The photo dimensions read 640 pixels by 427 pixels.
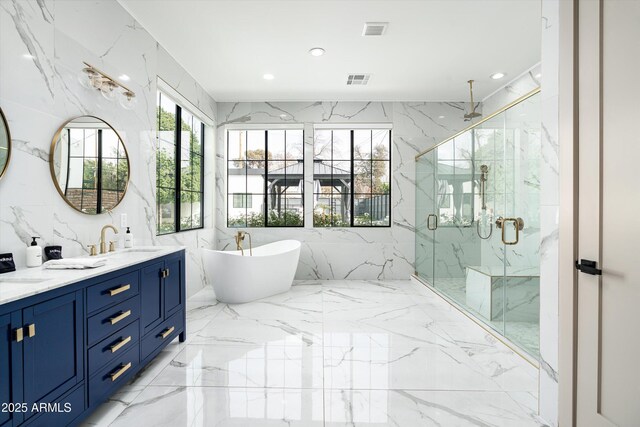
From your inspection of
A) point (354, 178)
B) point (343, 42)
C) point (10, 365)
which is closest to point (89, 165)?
point (10, 365)

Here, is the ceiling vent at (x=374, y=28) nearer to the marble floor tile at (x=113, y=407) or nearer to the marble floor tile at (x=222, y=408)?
the marble floor tile at (x=222, y=408)

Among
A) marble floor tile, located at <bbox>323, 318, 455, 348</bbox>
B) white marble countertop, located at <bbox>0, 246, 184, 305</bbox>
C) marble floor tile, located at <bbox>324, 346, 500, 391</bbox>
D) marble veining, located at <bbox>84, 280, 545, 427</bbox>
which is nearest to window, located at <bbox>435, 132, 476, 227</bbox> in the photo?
marble veining, located at <bbox>84, 280, 545, 427</bbox>

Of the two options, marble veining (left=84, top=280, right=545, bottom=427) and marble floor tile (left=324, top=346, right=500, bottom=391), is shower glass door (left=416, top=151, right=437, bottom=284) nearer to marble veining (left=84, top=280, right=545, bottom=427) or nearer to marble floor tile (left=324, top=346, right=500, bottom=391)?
marble veining (left=84, top=280, right=545, bottom=427)

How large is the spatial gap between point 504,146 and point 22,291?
11.3 feet

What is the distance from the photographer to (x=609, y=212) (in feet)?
4.70

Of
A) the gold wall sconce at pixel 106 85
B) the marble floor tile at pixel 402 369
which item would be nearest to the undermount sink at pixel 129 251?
the gold wall sconce at pixel 106 85

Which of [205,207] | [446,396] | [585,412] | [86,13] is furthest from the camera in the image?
[205,207]

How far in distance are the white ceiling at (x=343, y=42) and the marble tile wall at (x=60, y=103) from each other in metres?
0.44

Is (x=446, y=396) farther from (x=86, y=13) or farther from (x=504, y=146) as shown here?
(x=86, y=13)

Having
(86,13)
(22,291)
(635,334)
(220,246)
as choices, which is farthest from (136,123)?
(635,334)

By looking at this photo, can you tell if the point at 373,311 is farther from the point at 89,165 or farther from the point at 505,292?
the point at 89,165

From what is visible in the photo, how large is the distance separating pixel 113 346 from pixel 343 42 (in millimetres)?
3240

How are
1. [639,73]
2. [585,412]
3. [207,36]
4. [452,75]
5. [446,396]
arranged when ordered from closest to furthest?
[639,73] → [585,412] → [446,396] → [207,36] → [452,75]

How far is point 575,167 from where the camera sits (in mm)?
1610
